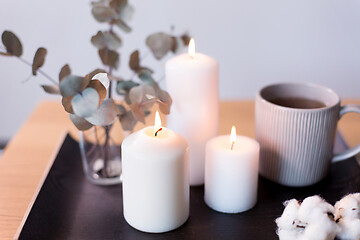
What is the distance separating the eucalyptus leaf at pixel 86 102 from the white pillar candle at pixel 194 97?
13 centimetres

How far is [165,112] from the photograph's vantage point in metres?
0.55

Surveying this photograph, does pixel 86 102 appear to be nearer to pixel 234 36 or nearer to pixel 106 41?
pixel 106 41

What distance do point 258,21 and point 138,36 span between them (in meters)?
0.27

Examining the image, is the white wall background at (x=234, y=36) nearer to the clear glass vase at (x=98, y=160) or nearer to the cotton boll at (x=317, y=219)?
the clear glass vase at (x=98, y=160)

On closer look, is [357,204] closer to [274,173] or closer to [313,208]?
[313,208]

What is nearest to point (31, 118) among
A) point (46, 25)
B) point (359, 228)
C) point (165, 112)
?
point (46, 25)

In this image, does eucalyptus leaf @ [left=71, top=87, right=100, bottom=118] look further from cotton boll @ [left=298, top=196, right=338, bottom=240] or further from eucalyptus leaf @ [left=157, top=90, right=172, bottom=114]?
cotton boll @ [left=298, top=196, right=338, bottom=240]

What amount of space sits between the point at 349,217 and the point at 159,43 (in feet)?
1.06

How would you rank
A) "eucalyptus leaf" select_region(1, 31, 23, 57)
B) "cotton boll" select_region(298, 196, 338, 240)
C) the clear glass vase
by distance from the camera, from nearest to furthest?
1. "cotton boll" select_region(298, 196, 338, 240)
2. "eucalyptus leaf" select_region(1, 31, 23, 57)
3. the clear glass vase

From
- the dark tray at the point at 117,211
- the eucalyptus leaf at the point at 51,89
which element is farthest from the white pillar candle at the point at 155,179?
the eucalyptus leaf at the point at 51,89

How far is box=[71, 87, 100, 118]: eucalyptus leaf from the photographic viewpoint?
1.53 ft

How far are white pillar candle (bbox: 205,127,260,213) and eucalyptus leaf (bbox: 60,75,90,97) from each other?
0.17 meters

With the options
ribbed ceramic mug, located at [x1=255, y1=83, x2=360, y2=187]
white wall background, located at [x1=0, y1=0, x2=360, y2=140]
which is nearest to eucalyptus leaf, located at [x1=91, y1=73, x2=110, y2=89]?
ribbed ceramic mug, located at [x1=255, y1=83, x2=360, y2=187]

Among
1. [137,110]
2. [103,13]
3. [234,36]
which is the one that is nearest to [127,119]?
[137,110]
